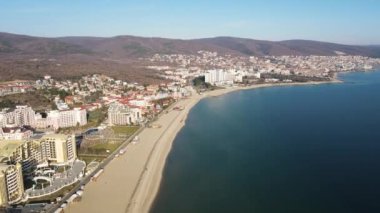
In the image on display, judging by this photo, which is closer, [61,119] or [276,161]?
[276,161]

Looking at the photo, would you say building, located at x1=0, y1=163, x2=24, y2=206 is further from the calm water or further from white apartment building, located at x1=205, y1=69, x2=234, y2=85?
white apartment building, located at x1=205, y1=69, x2=234, y2=85

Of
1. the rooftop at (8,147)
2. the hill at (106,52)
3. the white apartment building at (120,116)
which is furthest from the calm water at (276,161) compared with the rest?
the hill at (106,52)

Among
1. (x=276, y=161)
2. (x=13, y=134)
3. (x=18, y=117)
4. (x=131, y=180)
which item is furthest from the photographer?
(x=18, y=117)

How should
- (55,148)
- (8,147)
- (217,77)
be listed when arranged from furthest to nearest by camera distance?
(217,77), (55,148), (8,147)

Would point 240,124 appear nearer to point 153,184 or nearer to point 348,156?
point 348,156

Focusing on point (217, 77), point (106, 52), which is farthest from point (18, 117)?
point (106, 52)

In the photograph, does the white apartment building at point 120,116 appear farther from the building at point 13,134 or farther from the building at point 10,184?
the building at point 10,184

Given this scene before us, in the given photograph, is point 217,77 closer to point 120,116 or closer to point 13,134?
point 120,116
